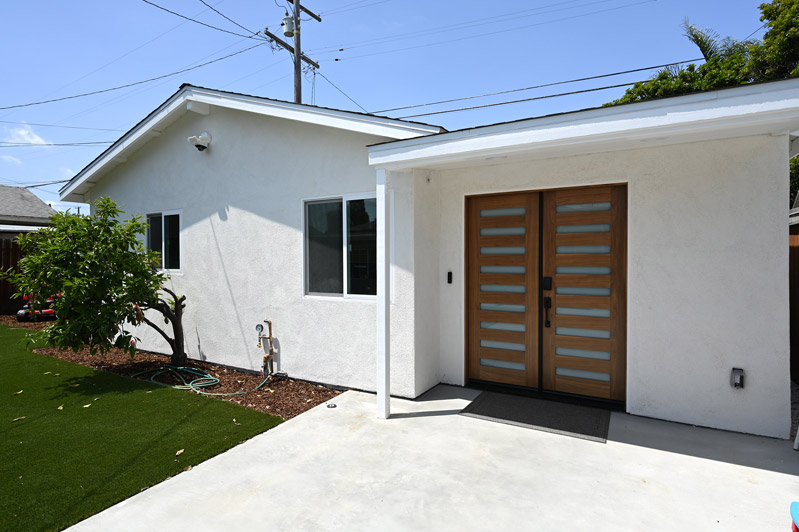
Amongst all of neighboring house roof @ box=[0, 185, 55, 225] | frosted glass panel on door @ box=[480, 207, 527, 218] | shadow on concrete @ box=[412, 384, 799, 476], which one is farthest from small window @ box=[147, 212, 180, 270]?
neighboring house roof @ box=[0, 185, 55, 225]

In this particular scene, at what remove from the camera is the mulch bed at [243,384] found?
4.95 m

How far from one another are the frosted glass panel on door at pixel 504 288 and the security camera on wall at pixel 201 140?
4812mm

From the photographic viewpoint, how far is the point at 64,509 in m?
2.84

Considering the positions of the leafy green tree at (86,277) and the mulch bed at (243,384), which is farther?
the leafy green tree at (86,277)

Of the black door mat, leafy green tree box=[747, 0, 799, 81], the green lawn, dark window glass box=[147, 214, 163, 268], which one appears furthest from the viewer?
leafy green tree box=[747, 0, 799, 81]

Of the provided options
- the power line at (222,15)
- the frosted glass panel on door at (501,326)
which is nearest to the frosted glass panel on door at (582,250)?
the frosted glass panel on door at (501,326)

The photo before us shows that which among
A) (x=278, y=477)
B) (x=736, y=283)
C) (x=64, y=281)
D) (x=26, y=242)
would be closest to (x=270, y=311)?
(x=64, y=281)

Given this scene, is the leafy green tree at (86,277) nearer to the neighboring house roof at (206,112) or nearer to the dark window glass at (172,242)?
the dark window glass at (172,242)

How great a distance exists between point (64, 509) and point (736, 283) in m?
5.77

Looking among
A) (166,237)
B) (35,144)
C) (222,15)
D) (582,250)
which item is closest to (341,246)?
(582,250)

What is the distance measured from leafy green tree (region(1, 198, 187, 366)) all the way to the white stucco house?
1.04 metres

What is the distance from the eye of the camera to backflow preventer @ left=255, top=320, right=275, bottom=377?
Result: 5898 millimetres

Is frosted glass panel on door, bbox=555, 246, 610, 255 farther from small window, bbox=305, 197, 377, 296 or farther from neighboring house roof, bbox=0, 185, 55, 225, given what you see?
neighboring house roof, bbox=0, 185, 55, 225

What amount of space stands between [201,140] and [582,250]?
577 cm
